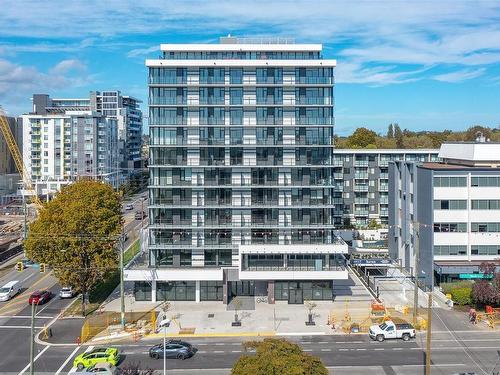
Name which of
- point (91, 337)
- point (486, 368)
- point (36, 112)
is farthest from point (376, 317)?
point (36, 112)

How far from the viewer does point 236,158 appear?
6400 cm

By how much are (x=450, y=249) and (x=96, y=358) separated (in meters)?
42.7

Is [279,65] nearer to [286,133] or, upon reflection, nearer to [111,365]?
[286,133]

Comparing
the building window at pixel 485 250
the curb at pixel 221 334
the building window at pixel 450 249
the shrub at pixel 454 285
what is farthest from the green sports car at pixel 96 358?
the building window at pixel 485 250

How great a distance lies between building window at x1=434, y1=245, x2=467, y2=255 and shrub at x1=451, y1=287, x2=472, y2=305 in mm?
6560

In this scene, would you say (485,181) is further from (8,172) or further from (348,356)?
(8,172)

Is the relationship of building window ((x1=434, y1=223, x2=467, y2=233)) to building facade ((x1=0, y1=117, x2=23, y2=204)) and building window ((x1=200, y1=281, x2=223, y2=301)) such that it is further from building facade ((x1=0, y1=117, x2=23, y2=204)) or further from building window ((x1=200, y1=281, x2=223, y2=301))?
building facade ((x1=0, y1=117, x2=23, y2=204))

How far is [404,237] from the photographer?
243ft

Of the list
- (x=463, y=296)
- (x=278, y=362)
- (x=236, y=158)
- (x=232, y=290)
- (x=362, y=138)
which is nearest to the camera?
(x=278, y=362)

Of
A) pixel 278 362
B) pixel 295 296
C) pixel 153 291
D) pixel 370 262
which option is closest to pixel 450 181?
pixel 370 262

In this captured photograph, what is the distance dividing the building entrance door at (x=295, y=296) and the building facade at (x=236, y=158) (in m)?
3.69

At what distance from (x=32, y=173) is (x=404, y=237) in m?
113

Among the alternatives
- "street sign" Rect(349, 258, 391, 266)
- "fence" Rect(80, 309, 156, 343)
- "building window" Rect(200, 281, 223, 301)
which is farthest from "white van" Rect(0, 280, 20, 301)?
"street sign" Rect(349, 258, 391, 266)

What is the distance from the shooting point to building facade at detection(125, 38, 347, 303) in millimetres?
63469
